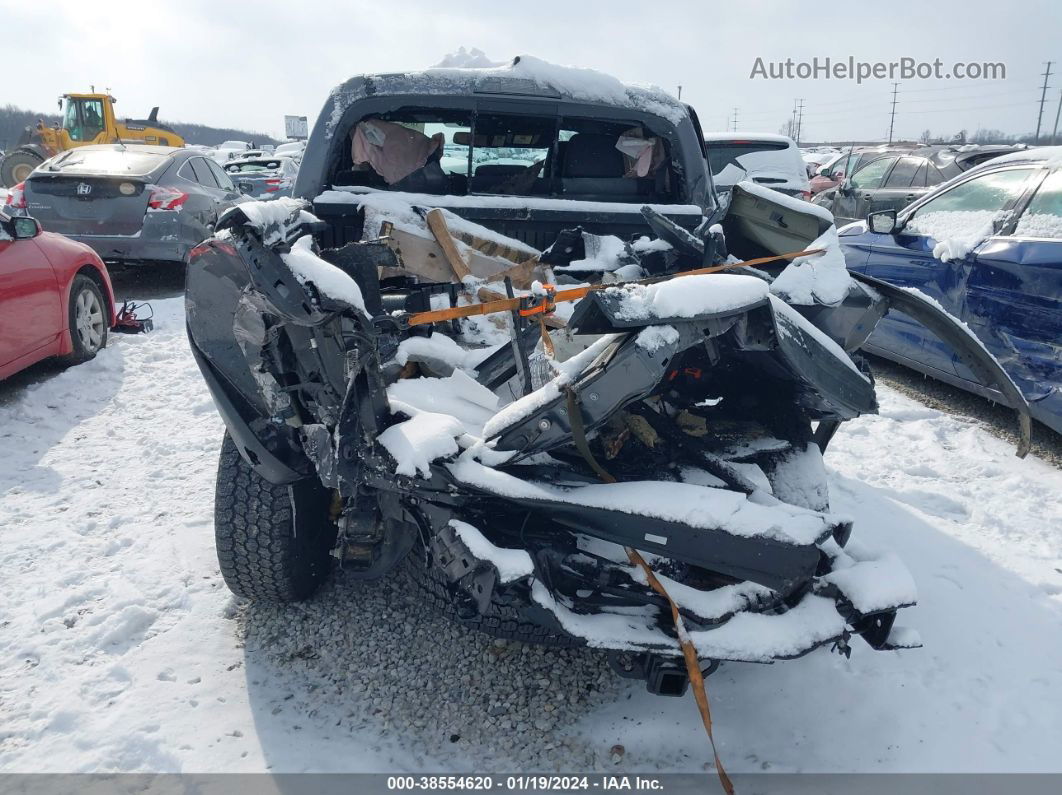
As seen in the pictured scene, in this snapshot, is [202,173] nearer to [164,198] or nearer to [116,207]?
[164,198]

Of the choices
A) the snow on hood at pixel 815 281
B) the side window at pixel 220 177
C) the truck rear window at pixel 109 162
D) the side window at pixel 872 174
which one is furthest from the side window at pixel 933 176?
the truck rear window at pixel 109 162

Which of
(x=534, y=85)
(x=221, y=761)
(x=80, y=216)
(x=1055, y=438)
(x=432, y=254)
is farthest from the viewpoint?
(x=80, y=216)

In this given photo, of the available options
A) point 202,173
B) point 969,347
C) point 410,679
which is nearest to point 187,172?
point 202,173

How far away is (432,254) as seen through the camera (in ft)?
10.2

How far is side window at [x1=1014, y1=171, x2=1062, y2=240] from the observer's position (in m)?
4.32

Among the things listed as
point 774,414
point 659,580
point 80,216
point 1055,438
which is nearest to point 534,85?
point 774,414

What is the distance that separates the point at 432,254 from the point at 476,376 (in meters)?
0.70

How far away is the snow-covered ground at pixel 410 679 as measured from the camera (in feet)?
7.43

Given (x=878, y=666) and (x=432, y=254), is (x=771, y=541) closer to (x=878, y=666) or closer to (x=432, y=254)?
(x=878, y=666)

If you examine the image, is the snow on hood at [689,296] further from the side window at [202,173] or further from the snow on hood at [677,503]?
the side window at [202,173]

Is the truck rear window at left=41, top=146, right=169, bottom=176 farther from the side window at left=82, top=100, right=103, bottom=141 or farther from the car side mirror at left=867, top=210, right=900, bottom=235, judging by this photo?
the side window at left=82, top=100, right=103, bottom=141

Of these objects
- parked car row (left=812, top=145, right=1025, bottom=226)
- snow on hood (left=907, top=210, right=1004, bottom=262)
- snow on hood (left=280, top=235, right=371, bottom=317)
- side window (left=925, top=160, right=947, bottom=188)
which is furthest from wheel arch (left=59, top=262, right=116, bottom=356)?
side window (left=925, top=160, right=947, bottom=188)

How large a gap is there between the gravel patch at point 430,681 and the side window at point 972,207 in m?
4.19

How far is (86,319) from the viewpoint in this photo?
5.99m
